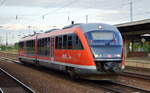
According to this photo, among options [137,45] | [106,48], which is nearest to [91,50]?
[106,48]

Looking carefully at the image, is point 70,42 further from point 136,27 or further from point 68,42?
point 136,27

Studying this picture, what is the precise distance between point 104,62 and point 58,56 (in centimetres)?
450

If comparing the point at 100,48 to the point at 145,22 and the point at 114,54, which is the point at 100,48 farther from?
the point at 145,22

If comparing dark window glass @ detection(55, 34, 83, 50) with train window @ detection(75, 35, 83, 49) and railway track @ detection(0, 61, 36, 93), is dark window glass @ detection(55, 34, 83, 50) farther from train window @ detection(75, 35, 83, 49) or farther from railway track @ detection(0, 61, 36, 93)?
railway track @ detection(0, 61, 36, 93)

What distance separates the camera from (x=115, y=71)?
1355 cm

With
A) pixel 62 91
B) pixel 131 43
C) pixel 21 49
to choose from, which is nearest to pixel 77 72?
pixel 62 91

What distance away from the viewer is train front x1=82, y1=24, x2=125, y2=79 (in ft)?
44.4

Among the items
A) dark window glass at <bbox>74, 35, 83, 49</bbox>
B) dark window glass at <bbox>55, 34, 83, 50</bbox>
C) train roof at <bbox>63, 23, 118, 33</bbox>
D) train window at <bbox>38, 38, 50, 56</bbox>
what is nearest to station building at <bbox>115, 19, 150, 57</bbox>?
train window at <bbox>38, 38, 50, 56</bbox>

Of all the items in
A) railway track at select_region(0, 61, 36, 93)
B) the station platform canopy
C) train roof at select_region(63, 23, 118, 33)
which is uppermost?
the station platform canopy

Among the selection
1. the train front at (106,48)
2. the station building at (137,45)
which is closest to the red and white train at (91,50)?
the train front at (106,48)

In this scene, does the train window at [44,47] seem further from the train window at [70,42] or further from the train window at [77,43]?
the train window at [77,43]

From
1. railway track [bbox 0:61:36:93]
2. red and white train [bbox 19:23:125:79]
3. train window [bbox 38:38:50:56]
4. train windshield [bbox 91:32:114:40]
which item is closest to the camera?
railway track [bbox 0:61:36:93]

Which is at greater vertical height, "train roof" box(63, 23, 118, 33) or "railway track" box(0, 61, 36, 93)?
"train roof" box(63, 23, 118, 33)

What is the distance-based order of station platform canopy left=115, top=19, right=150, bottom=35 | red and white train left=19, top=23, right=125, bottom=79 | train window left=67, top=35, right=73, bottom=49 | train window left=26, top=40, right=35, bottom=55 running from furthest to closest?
station platform canopy left=115, top=19, right=150, bottom=35
train window left=26, top=40, right=35, bottom=55
train window left=67, top=35, right=73, bottom=49
red and white train left=19, top=23, right=125, bottom=79
